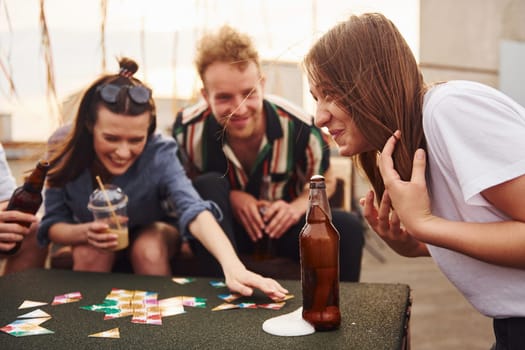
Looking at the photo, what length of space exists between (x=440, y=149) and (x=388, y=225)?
0.92ft

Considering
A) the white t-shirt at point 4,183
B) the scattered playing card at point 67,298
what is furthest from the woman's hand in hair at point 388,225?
the white t-shirt at point 4,183

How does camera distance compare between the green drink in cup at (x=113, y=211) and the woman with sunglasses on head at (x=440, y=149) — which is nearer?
the woman with sunglasses on head at (x=440, y=149)

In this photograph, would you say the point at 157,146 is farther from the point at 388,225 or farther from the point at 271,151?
the point at 388,225

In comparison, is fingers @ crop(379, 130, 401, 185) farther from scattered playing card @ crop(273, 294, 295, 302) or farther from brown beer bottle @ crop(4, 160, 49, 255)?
brown beer bottle @ crop(4, 160, 49, 255)

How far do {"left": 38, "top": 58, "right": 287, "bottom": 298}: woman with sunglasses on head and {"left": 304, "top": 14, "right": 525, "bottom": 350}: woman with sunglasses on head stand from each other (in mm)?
615

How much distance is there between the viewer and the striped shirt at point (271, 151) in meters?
2.05

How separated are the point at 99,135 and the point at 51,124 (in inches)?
17.8

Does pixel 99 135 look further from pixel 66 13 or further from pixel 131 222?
pixel 66 13

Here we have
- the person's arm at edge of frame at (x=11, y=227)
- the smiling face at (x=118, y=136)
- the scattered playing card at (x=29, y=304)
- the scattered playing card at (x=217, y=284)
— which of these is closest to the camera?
the scattered playing card at (x=29, y=304)

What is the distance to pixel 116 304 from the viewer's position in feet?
3.81

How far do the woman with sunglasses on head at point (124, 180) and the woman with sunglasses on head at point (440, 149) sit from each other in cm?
62

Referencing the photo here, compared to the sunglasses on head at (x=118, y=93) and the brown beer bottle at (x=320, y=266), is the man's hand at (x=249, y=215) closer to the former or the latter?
the sunglasses on head at (x=118, y=93)

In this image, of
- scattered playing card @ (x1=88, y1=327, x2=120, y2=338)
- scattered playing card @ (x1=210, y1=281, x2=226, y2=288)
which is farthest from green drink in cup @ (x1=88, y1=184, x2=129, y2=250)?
scattered playing card @ (x1=88, y1=327, x2=120, y2=338)

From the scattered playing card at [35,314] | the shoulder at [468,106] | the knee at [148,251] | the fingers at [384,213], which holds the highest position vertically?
the shoulder at [468,106]
